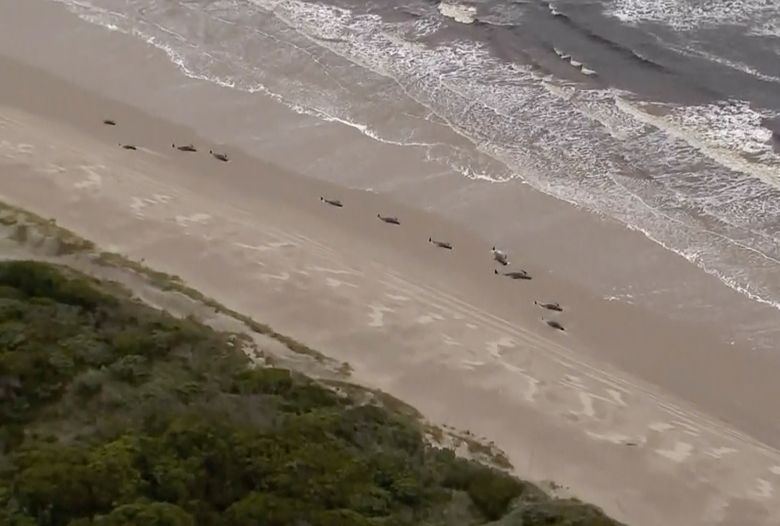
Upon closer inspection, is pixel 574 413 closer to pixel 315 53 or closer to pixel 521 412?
pixel 521 412

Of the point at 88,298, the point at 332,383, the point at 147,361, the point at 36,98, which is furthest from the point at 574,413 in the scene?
the point at 36,98

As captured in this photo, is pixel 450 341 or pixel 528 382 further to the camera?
pixel 450 341

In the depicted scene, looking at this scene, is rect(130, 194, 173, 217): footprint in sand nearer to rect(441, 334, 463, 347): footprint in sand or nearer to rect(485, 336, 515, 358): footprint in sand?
rect(441, 334, 463, 347): footprint in sand

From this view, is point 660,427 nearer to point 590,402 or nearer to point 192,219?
point 590,402

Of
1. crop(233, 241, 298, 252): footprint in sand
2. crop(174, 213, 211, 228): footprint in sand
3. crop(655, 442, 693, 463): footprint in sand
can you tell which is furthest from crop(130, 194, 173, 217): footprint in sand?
crop(655, 442, 693, 463): footprint in sand

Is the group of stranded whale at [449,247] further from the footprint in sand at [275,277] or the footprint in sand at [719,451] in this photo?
the footprint in sand at [719,451]

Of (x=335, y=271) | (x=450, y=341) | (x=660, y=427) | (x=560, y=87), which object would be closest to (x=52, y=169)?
(x=335, y=271)
